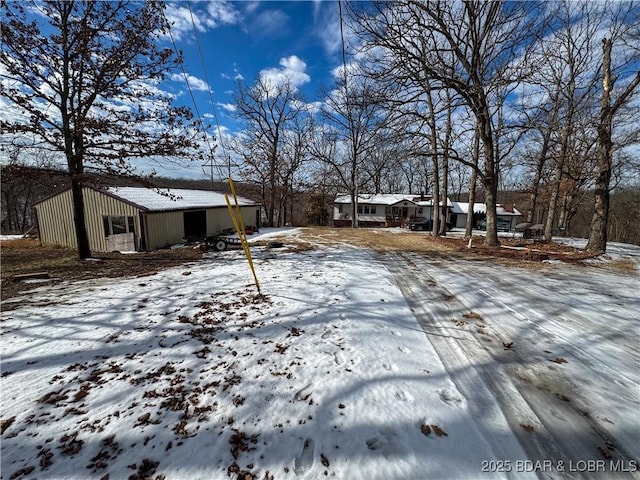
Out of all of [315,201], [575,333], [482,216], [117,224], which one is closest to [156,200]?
[117,224]

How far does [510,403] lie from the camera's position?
8.71 feet

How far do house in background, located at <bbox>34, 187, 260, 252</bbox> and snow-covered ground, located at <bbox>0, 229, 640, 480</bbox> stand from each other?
8551 millimetres

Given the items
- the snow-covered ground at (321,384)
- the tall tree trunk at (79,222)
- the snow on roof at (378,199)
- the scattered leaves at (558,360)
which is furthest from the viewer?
the snow on roof at (378,199)

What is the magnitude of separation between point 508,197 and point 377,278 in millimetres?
73295

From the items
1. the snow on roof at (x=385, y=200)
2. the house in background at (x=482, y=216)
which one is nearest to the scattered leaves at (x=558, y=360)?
the snow on roof at (x=385, y=200)

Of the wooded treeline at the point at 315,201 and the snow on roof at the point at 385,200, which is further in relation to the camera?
the snow on roof at the point at 385,200

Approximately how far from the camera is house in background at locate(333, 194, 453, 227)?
3672 cm

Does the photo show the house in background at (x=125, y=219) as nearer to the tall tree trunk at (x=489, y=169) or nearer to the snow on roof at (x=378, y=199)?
the tall tree trunk at (x=489, y=169)

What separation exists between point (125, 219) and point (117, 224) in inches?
30.2

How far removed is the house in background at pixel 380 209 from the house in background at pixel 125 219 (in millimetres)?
22502

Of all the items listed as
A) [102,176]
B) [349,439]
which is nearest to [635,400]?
[349,439]

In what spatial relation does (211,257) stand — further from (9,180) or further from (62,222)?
(62,222)

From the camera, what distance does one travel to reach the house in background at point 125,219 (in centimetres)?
1338

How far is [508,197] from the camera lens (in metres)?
63.3
